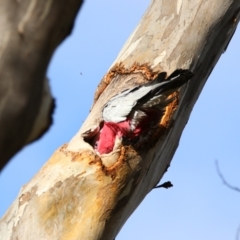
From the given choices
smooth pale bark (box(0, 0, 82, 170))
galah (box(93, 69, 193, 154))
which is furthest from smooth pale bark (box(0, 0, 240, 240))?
smooth pale bark (box(0, 0, 82, 170))

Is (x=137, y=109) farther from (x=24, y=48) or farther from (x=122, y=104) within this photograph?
(x=24, y=48)

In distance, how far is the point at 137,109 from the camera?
6.68 ft

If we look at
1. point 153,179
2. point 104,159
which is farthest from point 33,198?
point 153,179

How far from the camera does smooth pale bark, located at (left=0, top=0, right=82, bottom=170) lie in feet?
3.83

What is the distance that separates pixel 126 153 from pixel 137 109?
0.13 meters

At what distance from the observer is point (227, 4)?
2246 millimetres

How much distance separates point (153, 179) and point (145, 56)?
1.19 feet

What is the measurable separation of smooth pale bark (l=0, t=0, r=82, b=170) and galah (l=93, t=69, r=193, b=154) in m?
0.83

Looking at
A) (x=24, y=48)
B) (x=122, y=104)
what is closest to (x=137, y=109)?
(x=122, y=104)

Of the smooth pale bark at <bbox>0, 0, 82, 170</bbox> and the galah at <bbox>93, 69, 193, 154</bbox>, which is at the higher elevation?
the galah at <bbox>93, 69, 193, 154</bbox>

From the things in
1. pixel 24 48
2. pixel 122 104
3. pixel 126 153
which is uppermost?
pixel 122 104

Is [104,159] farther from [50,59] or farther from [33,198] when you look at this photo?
[50,59]

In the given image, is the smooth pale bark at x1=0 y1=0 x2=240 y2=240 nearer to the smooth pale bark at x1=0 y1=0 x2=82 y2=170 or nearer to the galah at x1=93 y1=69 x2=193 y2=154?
the galah at x1=93 y1=69 x2=193 y2=154

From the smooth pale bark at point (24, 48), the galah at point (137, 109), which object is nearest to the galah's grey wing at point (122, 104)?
the galah at point (137, 109)
